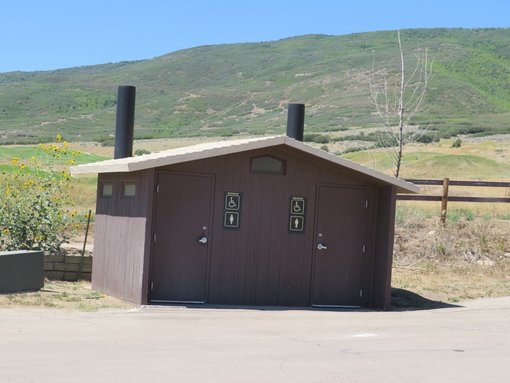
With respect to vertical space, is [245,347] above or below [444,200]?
below

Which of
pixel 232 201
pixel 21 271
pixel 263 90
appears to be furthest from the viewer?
pixel 263 90

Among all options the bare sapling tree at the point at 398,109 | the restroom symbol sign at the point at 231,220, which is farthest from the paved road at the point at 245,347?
the bare sapling tree at the point at 398,109

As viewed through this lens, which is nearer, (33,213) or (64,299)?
(64,299)

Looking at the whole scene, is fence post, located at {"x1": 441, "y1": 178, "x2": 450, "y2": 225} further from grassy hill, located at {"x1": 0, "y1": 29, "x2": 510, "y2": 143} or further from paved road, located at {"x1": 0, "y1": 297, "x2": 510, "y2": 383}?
grassy hill, located at {"x1": 0, "y1": 29, "x2": 510, "y2": 143}

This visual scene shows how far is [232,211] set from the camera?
15.8 metres

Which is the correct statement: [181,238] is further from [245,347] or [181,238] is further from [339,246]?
[245,347]

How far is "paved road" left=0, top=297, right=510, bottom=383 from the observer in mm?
9328

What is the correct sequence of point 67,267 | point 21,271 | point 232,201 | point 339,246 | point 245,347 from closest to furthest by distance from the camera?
1. point 245,347
2. point 21,271
3. point 232,201
4. point 339,246
5. point 67,267

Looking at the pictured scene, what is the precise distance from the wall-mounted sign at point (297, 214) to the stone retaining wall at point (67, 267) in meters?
4.54

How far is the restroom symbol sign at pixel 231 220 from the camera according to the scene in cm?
1574

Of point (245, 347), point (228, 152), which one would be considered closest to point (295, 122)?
point (228, 152)

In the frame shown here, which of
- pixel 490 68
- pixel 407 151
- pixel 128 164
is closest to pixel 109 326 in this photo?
pixel 128 164

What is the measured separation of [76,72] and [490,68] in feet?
303

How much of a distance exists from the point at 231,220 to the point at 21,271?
3592 millimetres
